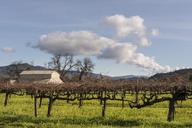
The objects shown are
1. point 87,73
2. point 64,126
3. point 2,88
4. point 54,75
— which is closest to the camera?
point 64,126

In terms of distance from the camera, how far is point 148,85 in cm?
3462

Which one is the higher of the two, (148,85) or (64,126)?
(148,85)

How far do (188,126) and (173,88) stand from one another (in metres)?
5.92

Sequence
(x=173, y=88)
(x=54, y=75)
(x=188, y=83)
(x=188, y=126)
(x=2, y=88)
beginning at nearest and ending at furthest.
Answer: (x=188, y=126) < (x=188, y=83) < (x=173, y=88) < (x=2, y=88) < (x=54, y=75)

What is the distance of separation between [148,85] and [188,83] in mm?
8627

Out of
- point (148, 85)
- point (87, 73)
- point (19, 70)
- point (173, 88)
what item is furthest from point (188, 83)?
point (19, 70)

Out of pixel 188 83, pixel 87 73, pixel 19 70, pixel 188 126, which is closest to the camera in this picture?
pixel 188 126

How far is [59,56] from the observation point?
422ft

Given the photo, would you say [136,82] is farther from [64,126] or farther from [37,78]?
[37,78]

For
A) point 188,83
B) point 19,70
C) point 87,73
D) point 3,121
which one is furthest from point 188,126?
point 19,70

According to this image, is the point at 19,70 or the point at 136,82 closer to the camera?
the point at 136,82

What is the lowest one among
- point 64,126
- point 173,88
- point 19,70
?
point 64,126

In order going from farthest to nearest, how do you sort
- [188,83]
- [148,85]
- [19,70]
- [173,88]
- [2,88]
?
[19,70]
[2,88]
[148,85]
[173,88]
[188,83]

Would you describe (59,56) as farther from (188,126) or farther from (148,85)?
(188,126)
